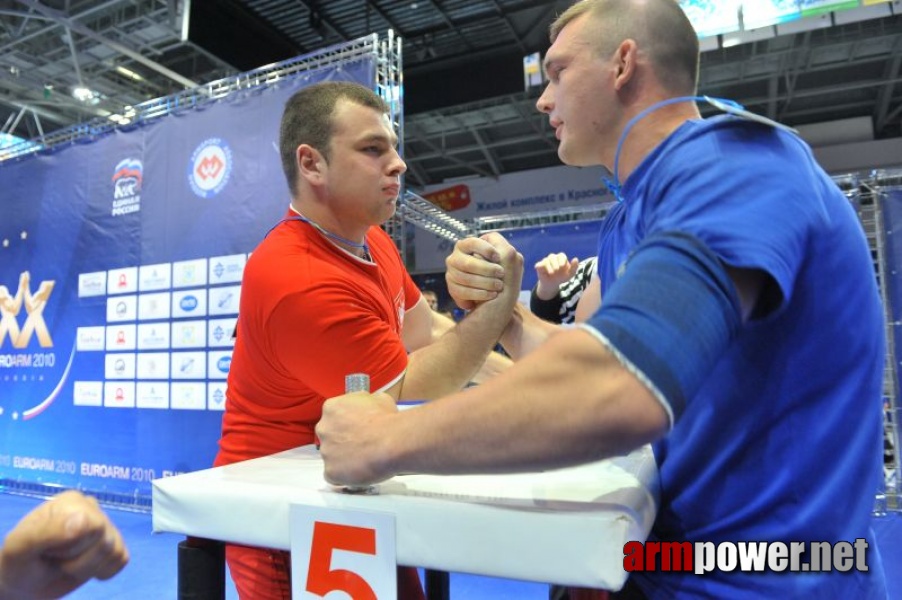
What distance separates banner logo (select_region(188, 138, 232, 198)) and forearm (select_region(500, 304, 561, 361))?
125 inches

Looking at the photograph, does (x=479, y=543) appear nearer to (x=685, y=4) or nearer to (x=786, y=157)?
(x=786, y=157)

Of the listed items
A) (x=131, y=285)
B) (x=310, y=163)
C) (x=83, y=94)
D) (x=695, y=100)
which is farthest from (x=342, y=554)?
(x=83, y=94)

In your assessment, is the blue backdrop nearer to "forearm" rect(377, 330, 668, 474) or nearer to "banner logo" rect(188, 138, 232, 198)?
"banner logo" rect(188, 138, 232, 198)

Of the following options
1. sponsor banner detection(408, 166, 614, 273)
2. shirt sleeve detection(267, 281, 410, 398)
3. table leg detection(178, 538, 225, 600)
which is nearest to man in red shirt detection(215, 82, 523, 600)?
shirt sleeve detection(267, 281, 410, 398)

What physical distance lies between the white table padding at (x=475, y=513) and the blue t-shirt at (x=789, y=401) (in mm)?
99

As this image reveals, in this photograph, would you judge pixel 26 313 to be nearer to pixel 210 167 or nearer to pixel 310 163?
pixel 210 167

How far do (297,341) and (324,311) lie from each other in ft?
0.28

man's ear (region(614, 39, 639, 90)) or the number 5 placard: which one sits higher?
man's ear (region(614, 39, 639, 90))

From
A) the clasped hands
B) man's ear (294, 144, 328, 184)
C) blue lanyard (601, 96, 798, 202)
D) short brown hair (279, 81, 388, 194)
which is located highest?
short brown hair (279, 81, 388, 194)

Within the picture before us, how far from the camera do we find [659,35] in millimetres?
1003

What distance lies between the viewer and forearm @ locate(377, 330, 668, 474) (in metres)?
0.55

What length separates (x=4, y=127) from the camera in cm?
959

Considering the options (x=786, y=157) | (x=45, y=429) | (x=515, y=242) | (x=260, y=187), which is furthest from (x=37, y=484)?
(x=786, y=157)

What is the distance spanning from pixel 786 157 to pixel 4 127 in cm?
1208
